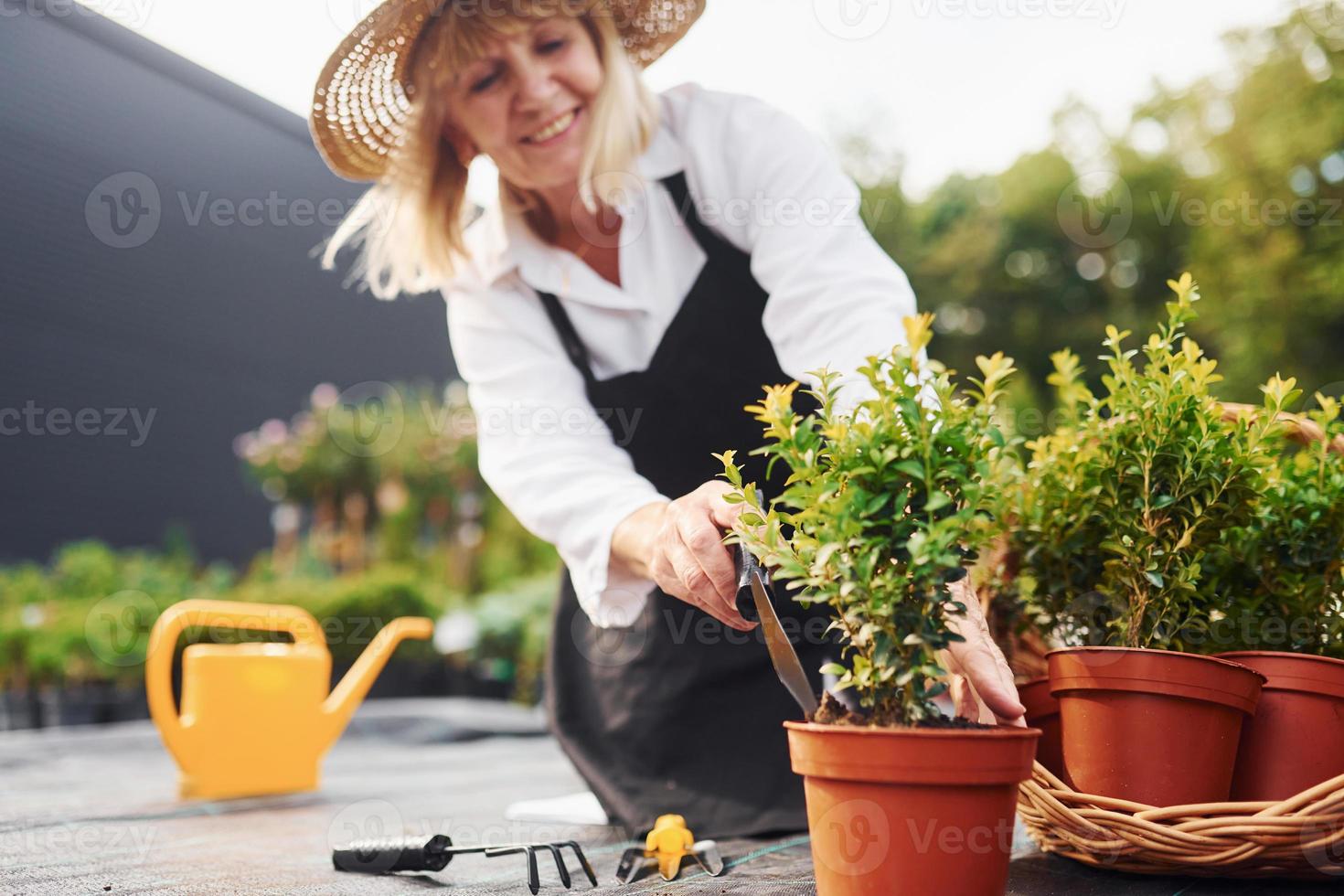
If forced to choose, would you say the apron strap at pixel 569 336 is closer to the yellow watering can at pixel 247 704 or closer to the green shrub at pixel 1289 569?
the yellow watering can at pixel 247 704

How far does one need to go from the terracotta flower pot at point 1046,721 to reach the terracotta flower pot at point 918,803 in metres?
0.42

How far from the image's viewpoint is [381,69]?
81.2 inches

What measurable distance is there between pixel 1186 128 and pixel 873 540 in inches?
706

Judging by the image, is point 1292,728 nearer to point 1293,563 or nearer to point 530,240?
point 1293,563

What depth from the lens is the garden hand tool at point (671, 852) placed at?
1.44m

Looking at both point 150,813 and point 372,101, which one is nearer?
point 372,101

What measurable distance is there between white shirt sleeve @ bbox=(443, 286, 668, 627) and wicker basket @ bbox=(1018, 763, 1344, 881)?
0.76 m

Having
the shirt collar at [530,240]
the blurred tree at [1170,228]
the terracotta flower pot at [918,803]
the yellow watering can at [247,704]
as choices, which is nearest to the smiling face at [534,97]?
the shirt collar at [530,240]

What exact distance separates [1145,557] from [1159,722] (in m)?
0.24

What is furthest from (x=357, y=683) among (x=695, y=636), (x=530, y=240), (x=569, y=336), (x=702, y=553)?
(x=702, y=553)

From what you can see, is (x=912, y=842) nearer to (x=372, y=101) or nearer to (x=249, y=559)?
(x=372, y=101)

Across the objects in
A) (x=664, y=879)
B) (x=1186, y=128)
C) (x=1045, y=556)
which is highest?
(x=1186, y=128)

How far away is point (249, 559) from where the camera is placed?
8.76m

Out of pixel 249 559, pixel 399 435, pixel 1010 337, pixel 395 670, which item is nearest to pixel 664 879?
pixel 395 670
